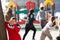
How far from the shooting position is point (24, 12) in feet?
44.5

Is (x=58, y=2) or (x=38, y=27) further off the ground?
(x=58, y=2)

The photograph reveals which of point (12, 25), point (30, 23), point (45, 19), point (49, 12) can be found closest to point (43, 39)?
point (30, 23)

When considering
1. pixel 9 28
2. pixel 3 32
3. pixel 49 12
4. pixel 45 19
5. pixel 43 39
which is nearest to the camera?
pixel 3 32

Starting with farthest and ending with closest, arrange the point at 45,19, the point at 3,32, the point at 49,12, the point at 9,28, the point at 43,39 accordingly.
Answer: the point at 49,12
the point at 45,19
the point at 43,39
the point at 9,28
the point at 3,32

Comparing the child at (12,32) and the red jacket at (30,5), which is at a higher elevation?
the red jacket at (30,5)

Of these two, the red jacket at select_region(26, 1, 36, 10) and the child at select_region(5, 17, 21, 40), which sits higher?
the red jacket at select_region(26, 1, 36, 10)

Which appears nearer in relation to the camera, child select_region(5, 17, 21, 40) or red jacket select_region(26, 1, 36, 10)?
child select_region(5, 17, 21, 40)

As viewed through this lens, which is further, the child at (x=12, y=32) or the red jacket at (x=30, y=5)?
the red jacket at (x=30, y=5)

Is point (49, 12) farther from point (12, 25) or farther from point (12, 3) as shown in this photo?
point (12, 25)

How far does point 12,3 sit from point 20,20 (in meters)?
1.16

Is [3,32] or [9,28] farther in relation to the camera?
[9,28]

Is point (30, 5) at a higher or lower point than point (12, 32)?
higher

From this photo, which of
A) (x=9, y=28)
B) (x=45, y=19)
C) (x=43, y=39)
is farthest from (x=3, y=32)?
(x=45, y=19)

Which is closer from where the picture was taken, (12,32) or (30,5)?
(12,32)
